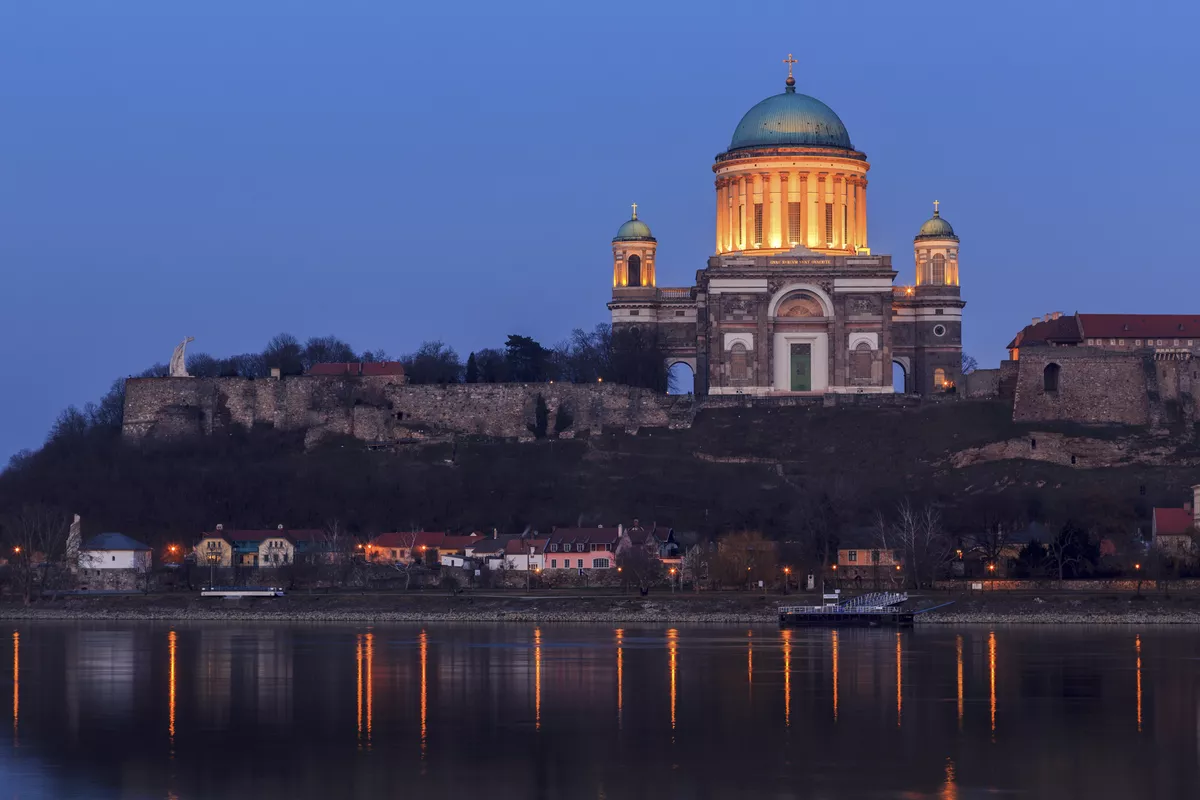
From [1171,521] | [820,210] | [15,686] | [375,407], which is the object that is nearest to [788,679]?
[15,686]

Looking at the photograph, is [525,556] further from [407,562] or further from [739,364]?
[739,364]

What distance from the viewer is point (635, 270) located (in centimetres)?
9256

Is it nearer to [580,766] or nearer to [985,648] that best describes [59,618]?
[985,648]

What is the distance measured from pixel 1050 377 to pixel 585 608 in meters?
28.1

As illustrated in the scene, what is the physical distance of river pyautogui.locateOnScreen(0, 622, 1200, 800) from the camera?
28.3 m

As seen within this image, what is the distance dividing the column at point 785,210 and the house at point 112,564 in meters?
33.0

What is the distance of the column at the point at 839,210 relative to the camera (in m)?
90.6

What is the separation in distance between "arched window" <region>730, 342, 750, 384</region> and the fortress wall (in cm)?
1153

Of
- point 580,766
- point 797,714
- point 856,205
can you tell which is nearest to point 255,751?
point 580,766

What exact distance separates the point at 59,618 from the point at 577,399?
84.9 feet

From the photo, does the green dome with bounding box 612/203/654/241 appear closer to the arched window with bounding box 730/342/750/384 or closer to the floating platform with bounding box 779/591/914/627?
the arched window with bounding box 730/342/750/384

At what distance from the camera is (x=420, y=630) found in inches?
2292

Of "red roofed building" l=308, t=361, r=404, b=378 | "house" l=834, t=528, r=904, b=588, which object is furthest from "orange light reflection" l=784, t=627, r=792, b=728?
"red roofed building" l=308, t=361, r=404, b=378

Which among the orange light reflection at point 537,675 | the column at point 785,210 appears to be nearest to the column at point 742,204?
the column at point 785,210
